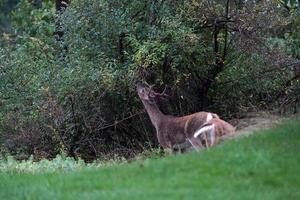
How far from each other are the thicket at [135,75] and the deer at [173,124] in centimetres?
116

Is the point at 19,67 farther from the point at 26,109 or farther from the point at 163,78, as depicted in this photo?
the point at 163,78

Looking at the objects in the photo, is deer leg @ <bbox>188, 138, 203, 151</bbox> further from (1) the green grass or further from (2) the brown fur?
(1) the green grass

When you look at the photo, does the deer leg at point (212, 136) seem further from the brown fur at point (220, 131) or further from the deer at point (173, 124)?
the deer at point (173, 124)

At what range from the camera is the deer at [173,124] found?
543 inches

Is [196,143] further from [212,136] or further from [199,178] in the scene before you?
[199,178]

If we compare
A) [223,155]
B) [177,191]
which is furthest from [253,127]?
[177,191]

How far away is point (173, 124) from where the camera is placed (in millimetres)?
14656

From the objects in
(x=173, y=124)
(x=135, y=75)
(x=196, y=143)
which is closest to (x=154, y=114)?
(x=173, y=124)

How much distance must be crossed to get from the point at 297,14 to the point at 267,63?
2.32 m

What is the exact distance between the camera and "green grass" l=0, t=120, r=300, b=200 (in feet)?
30.8

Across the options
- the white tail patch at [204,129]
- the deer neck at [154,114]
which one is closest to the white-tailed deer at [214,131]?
the white tail patch at [204,129]

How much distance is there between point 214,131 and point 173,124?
62.6 inches

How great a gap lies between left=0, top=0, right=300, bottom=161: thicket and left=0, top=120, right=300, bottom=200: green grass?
562 centimetres

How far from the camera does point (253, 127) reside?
46.2 ft
